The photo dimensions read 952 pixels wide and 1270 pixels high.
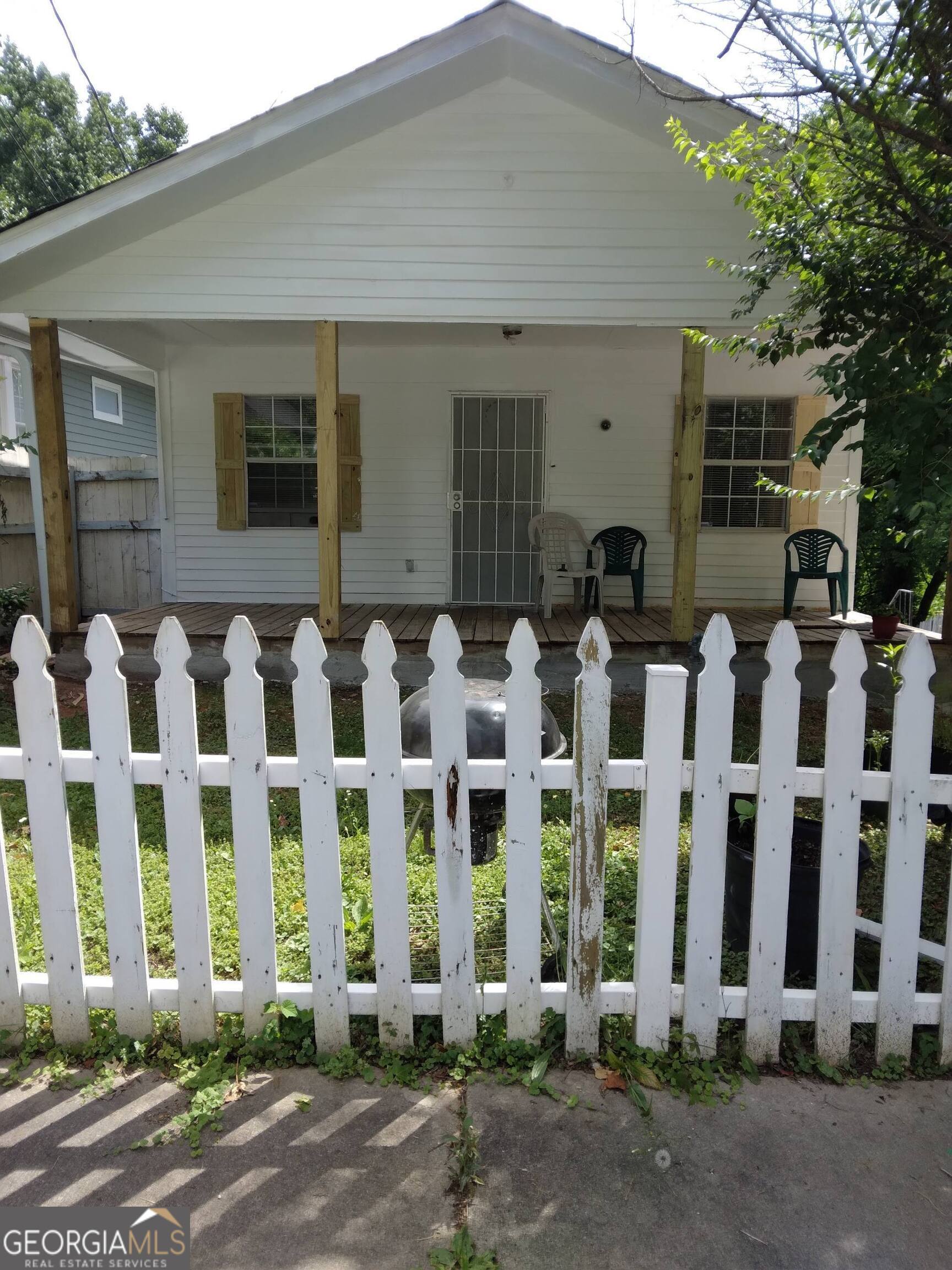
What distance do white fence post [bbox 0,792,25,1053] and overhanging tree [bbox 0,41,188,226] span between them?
79.3ft

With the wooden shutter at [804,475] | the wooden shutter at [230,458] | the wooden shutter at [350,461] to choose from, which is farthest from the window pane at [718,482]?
the wooden shutter at [230,458]

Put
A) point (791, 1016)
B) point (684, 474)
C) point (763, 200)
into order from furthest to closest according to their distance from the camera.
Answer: point (684, 474) < point (763, 200) < point (791, 1016)

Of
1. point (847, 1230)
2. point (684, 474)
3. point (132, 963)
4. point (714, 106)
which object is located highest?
point (714, 106)

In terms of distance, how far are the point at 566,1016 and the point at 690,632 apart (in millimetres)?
4288

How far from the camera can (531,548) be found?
7.75m

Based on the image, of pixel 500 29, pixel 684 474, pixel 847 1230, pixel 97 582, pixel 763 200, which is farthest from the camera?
pixel 97 582

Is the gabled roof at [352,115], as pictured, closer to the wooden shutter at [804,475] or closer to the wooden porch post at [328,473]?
the wooden porch post at [328,473]

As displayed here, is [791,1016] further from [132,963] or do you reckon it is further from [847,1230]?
[132,963]

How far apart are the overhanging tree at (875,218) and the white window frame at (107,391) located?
1017cm

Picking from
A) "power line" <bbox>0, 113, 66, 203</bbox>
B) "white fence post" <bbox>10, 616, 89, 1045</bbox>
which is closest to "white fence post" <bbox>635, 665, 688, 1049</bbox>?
"white fence post" <bbox>10, 616, 89, 1045</bbox>

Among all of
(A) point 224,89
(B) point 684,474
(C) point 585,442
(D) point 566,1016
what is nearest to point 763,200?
(B) point 684,474

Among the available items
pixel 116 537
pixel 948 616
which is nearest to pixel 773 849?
pixel 948 616

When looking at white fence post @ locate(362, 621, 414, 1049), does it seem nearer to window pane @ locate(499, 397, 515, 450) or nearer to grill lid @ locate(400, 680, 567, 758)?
grill lid @ locate(400, 680, 567, 758)

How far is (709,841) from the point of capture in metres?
1.83
